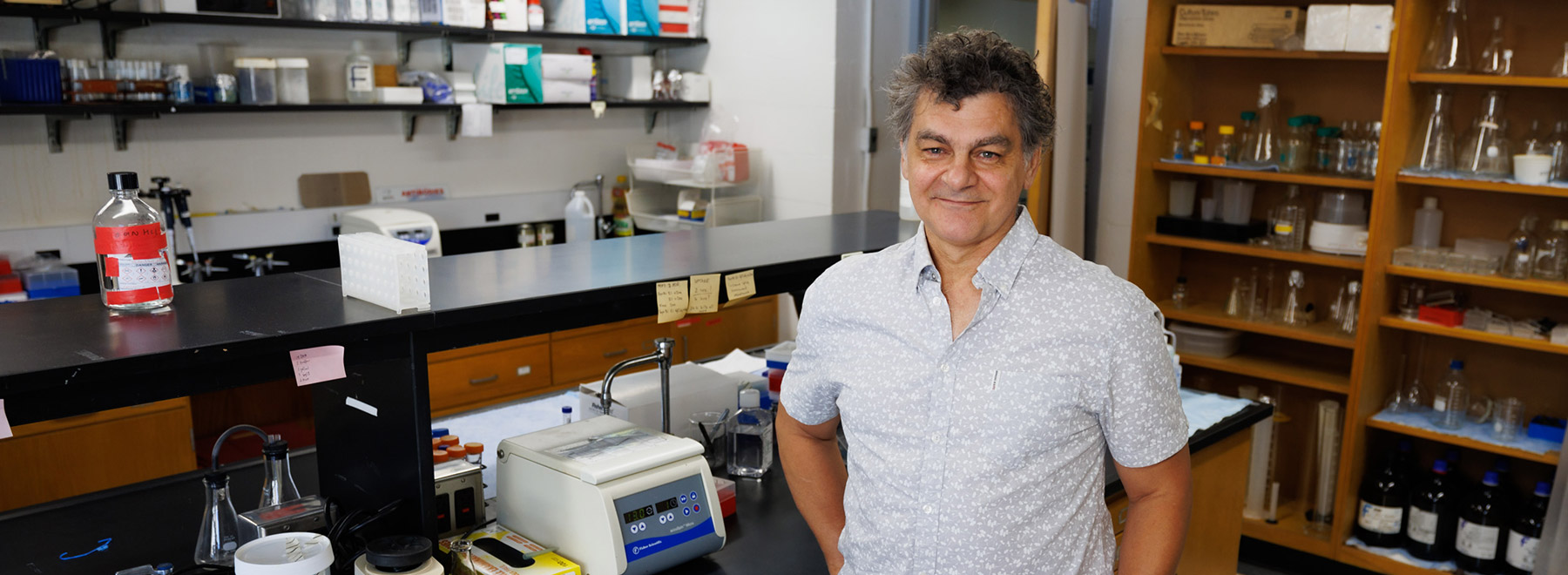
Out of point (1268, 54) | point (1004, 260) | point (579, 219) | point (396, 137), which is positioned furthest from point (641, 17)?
point (1004, 260)

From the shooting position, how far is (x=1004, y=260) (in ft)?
4.34

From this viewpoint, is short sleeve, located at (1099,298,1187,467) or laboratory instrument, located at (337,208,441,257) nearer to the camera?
short sleeve, located at (1099,298,1187,467)

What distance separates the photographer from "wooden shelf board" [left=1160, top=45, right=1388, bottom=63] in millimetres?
3215

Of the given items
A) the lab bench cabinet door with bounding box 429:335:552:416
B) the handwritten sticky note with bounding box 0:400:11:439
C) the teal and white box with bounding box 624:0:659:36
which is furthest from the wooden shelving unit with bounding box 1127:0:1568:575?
the handwritten sticky note with bounding box 0:400:11:439

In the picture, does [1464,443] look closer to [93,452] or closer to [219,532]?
[219,532]

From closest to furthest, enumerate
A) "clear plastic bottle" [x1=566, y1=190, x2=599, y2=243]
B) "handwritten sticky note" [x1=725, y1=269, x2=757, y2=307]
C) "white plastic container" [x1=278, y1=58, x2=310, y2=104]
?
"handwritten sticky note" [x1=725, y1=269, x2=757, y2=307]
"white plastic container" [x1=278, y1=58, x2=310, y2=104]
"clear plastic bottle" [x1=566, y1=190, x2=599, y2=243]

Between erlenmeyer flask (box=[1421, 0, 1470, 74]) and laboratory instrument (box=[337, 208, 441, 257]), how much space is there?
130 inches

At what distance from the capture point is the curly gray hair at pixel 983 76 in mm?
1292

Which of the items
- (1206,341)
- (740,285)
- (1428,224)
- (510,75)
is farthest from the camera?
(510,75)

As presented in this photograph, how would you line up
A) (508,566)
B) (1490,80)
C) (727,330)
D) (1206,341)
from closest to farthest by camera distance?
(508,566), (1490,80), (1206,341), (727,330)

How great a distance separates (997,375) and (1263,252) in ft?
8.29

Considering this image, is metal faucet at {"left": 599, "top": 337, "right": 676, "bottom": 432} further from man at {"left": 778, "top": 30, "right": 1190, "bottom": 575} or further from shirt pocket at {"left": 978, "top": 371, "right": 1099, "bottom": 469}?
shirt pocket at {"left": 978, "top": 371, "right": 1099, "bottom": 469}

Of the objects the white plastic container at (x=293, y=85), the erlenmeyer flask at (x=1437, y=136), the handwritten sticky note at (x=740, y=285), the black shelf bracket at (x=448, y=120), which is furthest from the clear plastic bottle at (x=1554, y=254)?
the white plastic container at (x=293, y=85)

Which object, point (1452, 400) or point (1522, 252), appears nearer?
point (1522, 252)
